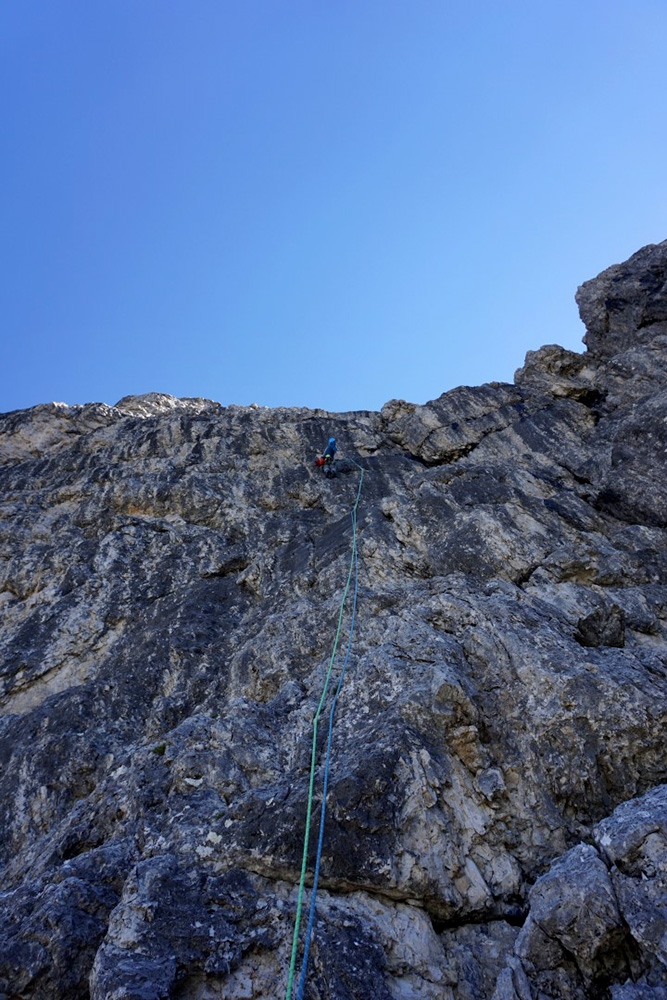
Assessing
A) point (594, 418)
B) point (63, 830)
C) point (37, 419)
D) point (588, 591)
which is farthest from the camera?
point (37, 419)

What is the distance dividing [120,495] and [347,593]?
23.9ft

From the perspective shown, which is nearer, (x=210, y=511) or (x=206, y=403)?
(x=210, y=511)

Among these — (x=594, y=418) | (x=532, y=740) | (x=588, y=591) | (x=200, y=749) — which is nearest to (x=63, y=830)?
(x=200, y=749)

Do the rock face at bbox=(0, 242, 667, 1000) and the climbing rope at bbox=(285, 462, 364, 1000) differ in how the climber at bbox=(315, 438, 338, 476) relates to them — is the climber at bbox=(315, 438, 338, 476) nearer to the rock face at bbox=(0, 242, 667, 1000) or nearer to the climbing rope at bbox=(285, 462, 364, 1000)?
the rock face at bbox=(0, 242, 667, 1000)

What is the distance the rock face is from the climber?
0.36 metres

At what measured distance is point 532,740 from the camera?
8594 mm

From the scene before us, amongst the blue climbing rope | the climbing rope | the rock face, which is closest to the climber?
the rock face

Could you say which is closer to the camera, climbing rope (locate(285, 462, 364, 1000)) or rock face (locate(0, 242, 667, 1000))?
climbing rope (locate(285, 462, 364, 1000))

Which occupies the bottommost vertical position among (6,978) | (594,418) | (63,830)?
(6,978)

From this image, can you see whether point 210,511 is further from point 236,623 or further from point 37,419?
point 37,419

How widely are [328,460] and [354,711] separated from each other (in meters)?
9.24

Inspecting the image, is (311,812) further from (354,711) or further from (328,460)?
(328,460)

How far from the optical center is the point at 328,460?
1748cm

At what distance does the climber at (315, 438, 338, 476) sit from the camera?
17422 mm
